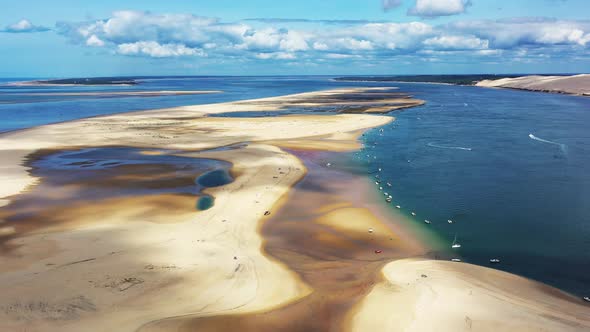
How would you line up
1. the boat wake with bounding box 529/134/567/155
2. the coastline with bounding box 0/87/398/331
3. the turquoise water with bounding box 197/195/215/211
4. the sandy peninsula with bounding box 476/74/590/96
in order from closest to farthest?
the coastline with bounding box 0/87/398/331, the turquoise water with bounding box 197/195/215/211, the boat wake with bounding box 529/134/567/155, the sandy peninsula with bounding box 476/74/590/96

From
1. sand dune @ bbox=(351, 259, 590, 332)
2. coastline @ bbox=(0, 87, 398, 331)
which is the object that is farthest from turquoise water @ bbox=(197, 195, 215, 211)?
sand dune @ bbox=(351, 259, 590, 332)

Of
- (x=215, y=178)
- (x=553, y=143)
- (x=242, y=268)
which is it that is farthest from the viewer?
(x=553, y=143)

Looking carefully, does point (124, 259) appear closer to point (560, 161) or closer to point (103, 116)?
point (560, 161)

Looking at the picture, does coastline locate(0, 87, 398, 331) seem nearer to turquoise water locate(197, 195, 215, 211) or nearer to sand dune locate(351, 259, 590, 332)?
turquoise water locate(197, 195, 215, 211)

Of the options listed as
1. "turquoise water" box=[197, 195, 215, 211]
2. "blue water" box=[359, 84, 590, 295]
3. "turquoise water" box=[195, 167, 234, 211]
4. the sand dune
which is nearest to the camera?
the sand dune

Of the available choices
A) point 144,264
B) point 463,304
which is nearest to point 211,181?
point 144,264

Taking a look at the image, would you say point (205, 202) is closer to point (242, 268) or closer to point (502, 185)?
point (242, 268)

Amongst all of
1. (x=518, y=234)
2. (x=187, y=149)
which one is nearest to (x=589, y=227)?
(x=518, y=234)

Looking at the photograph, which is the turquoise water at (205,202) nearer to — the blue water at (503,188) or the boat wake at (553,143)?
the blue water at (503,188)
